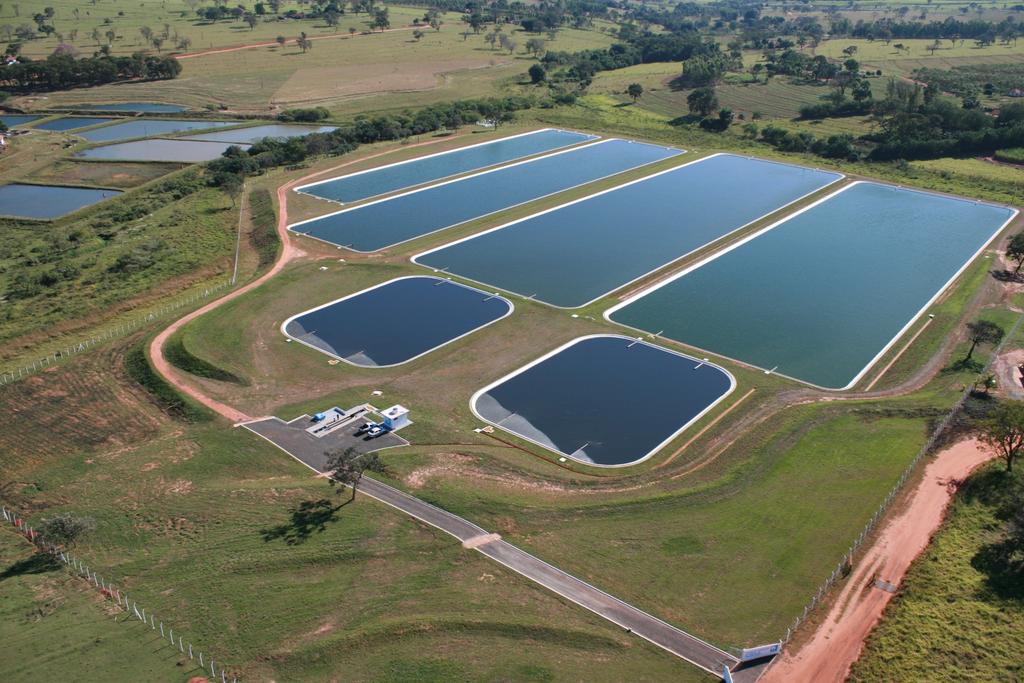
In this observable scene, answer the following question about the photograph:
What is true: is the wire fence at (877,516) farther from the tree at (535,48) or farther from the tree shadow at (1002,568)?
the tree at (535,48)

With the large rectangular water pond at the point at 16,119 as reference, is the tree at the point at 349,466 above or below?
below

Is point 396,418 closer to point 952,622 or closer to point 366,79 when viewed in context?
point 952,622

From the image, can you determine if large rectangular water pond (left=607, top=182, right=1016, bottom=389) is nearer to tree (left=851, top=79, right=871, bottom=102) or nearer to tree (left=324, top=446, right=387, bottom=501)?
tree (left=324, top=446, right=387, bottom=501)

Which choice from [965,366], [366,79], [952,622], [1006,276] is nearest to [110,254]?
[952,622]

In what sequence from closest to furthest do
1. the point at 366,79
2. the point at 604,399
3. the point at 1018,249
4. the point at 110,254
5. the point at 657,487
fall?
the point at 657,487, the point at 604,399, the point at 1018,249, the point at 110,254, the point at 366,79

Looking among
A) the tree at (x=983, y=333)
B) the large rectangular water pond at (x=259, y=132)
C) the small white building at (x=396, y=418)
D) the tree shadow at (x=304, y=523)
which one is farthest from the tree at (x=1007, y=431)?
the large rectangular water pond at (x=259, y=132)

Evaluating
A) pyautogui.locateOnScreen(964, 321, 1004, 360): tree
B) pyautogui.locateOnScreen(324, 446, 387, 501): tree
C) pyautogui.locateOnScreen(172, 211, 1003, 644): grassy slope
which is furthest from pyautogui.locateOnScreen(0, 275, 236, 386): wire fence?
pyautogui.locateOnScreen(964, 321, 1004, 360): tree
